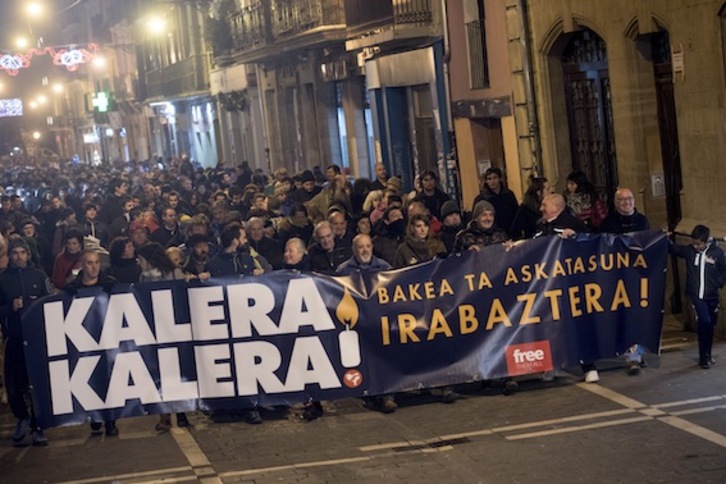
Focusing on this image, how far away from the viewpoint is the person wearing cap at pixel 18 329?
1248 cm

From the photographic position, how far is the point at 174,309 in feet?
40.4

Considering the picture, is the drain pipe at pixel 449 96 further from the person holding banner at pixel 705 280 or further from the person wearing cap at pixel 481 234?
the person holding banner at pixel 705 280

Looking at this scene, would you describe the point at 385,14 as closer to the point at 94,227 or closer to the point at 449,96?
the point at 449,96

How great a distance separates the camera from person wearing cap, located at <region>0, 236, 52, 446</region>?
491 inches

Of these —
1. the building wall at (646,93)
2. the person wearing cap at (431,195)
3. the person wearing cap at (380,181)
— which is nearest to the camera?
the building wall at (646,93)

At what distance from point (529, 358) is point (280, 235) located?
484 centimetres

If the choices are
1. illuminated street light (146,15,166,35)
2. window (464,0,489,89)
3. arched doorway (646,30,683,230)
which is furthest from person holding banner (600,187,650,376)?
illuminated street light (146,15,166,35)

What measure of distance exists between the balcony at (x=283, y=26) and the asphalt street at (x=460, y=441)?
1882 centimetres

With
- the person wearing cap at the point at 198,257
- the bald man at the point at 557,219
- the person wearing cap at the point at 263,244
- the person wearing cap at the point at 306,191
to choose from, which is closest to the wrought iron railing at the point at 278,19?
the person wearing cap at the point at 306,191

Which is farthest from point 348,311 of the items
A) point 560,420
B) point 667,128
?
point 667,128

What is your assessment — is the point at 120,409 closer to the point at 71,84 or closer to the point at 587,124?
the point at 587,124

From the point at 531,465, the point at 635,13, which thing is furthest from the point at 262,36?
the point at 531,465

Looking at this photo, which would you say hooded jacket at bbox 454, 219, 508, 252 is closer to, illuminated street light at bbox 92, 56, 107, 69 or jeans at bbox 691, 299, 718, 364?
jeans at bbox 691, 299, 718, 364

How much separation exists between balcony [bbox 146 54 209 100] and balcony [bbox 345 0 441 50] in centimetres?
1928
